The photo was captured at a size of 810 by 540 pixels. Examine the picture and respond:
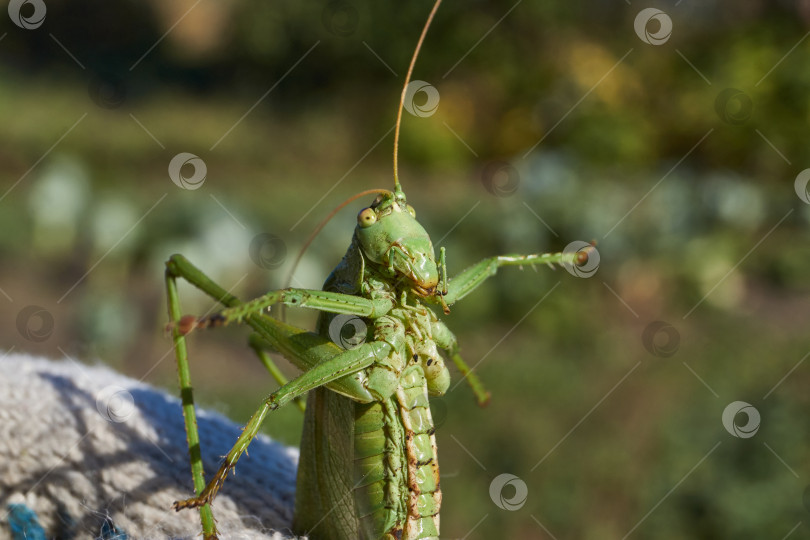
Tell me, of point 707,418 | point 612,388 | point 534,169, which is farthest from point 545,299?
point 534,169

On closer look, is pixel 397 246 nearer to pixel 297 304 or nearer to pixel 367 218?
pixel 367 218

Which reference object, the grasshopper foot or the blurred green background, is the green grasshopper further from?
the blurred green background

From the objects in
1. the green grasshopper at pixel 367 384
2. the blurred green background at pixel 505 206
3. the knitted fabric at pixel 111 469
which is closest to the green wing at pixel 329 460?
the green grasshopper at pixel 367 384

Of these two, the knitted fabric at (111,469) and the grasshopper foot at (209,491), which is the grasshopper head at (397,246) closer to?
the grasshopper foot at (209,491)

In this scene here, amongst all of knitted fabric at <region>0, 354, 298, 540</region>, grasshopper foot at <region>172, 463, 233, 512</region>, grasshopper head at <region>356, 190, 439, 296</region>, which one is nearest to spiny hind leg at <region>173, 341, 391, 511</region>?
grasshopper foot at <region>172, 463, 233, 512</region>

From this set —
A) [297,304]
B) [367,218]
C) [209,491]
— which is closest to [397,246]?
[367,218]

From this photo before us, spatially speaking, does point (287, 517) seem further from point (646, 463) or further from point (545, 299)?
point (545, 299)
